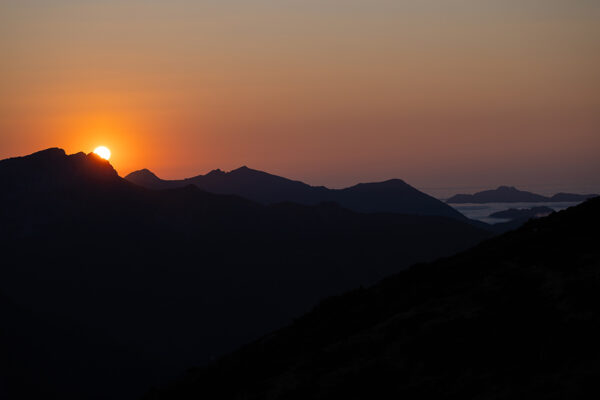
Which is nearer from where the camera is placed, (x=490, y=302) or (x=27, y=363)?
(x=490, y=302)

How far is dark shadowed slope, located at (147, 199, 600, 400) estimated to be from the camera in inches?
672

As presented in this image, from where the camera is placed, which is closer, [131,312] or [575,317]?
[575,317]

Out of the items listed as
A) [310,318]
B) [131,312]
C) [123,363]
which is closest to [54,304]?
[131,312]

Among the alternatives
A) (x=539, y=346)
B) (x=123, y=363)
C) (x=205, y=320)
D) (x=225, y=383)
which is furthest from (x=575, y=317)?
(x=205, y=320)

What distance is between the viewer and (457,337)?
19.9 meters

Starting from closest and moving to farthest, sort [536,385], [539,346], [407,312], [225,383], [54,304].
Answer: [536,385], [539,346], [407,312], [225,383], [54,304]

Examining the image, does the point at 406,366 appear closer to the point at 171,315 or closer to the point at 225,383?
the point at 225,383

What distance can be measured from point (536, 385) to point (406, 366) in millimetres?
4465

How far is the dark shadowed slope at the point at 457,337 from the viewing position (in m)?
17.1

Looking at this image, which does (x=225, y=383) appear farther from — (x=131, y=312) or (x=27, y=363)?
(x=131, y=312)

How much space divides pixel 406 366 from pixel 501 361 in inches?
111

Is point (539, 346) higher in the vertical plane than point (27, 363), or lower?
higher

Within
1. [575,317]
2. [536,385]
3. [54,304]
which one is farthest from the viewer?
[54,304]

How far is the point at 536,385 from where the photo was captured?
15.8 metres
